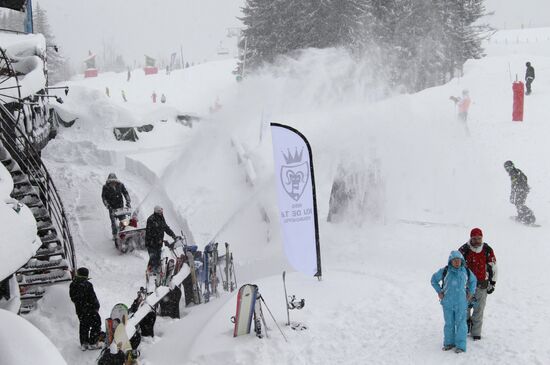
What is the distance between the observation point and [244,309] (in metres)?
8.64

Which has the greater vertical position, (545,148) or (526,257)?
(545,148)

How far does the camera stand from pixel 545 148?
64.5 ft

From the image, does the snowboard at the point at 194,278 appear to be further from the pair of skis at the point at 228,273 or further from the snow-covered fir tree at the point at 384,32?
the snow-covered fir tree at the point at 384,32

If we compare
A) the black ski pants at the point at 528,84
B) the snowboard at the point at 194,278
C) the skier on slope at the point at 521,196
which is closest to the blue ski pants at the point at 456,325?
the snowboard at the point at 194,278

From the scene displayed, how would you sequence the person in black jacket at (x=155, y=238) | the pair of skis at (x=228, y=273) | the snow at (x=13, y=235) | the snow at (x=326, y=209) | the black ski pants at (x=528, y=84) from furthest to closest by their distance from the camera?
the black ski pants at (x=528, y=84)
the person in black jacket at (x=155, y=238)
the pair of skis at (x=228, y=273)
the snow at (x=326, y=209)
the snow at (x=13, y=235)

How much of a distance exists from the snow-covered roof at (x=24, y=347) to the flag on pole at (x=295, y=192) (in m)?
5.36

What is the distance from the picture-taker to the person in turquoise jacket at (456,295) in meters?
7.86

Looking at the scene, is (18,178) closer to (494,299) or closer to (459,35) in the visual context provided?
(494,299)

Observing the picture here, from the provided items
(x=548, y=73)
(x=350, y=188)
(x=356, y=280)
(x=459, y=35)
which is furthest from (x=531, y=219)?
(x=459, y=35)

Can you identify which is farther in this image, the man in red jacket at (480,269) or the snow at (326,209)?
the snow at (326,209)

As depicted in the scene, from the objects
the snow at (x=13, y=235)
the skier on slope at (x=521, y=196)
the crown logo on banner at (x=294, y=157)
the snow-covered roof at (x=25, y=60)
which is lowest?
the skier on slope at (x=521, y=196)

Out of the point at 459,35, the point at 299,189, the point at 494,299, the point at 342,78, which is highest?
the point at 459,35

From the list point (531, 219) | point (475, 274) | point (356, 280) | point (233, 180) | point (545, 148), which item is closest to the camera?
point (475, 274)

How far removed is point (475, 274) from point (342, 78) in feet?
52.8
